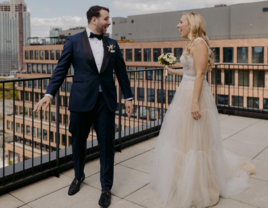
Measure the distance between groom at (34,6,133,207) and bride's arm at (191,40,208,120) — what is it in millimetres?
772

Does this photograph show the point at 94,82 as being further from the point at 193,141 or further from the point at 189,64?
the point at 193,141

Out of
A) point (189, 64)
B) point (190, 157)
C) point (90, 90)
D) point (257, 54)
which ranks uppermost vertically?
point (257, 54)

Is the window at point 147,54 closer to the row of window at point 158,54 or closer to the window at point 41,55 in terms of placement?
the row of window at point 158,54


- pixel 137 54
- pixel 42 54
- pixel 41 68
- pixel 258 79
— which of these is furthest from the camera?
pixel 41 68

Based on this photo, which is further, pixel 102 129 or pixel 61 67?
pixel 102 129

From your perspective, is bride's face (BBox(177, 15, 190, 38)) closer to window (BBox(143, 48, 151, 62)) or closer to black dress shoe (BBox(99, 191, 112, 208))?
black dress shoe (BBox(99, 191, 112, 208))

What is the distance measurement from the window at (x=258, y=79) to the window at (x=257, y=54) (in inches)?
102

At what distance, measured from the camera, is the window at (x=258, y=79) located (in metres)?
48.0

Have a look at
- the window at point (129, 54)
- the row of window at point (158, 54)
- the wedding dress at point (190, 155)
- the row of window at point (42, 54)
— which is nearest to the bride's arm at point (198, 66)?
the wedding dress at point (190, 155)

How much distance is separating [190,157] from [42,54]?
272ft

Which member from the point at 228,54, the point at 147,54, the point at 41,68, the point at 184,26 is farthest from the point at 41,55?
the point at 184,26

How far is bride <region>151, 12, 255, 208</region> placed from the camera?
278cm

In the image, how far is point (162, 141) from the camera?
3.13m

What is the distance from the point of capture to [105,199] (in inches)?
112
